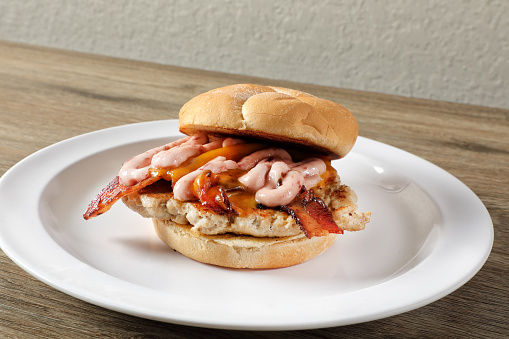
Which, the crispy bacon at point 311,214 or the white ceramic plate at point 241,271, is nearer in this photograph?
the white ceramic plate at point 241,271

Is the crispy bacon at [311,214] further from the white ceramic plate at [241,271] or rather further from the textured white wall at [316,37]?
the textured white wall at [316,37]

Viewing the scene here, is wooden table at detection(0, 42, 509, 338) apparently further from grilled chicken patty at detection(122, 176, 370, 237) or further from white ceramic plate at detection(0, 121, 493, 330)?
grilled chicken patty at detection(122, 176, 370, 237)

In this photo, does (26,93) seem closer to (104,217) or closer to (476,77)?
(104,217)

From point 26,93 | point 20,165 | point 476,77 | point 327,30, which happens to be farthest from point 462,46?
point 20,165

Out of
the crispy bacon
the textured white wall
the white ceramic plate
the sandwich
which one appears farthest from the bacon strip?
the textured white wall

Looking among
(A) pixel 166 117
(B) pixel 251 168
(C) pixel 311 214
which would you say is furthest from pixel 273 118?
(A) pixel 166 117

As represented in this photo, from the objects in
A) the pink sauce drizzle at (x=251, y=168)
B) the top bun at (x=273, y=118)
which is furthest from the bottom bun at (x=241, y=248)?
the top bun at (x=273, y=118)
